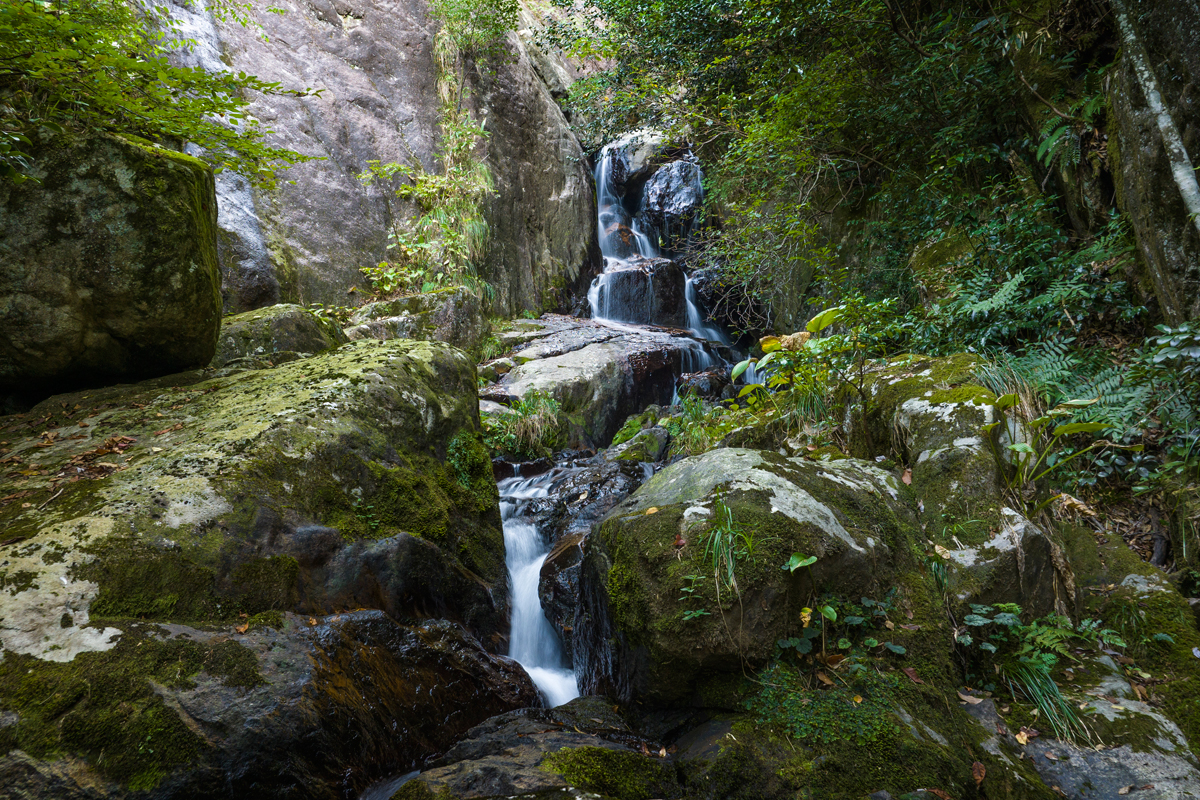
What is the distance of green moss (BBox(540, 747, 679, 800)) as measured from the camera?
233cm

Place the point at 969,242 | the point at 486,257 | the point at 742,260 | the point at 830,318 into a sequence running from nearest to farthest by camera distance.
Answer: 1. the point at 830,318
2. the point at 969,242
3. the point at 742,260
4. the point at 486,257

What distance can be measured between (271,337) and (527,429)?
351 cm

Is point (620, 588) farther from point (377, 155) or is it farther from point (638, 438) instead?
point (377, 155)

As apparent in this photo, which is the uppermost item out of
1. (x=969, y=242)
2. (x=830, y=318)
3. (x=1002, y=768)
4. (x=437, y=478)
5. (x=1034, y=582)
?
(x=969, y=242)

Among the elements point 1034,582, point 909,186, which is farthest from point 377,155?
point 1034,582

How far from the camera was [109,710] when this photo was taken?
2.07 metres

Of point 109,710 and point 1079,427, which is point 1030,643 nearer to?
point 1079,427

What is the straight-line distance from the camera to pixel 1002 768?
241 cm

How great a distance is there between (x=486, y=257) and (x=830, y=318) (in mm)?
8560

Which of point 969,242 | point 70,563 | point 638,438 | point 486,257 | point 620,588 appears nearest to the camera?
point 70,563

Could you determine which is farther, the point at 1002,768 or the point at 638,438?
the point at 638,438

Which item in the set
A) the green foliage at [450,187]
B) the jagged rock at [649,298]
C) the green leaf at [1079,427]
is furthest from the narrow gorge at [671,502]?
the jagged rock at [649,298]

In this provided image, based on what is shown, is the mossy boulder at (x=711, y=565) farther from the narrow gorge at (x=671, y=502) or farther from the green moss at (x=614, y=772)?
the green moss at (x=614, y=772)

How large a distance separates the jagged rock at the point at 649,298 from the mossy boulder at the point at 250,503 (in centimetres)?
881
